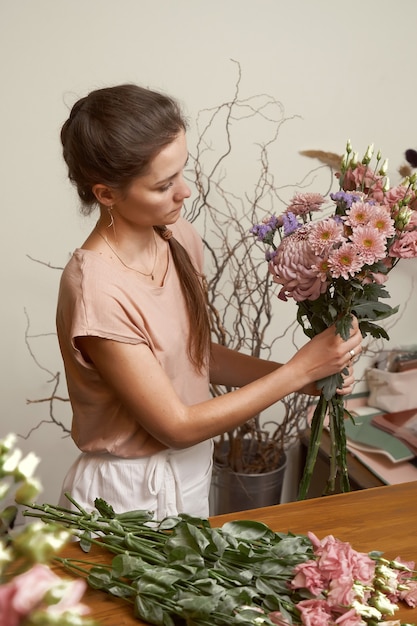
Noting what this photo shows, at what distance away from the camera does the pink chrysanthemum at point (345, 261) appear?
1139 millimetres

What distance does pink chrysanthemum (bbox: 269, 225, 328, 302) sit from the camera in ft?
3.95

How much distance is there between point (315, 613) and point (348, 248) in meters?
0.54

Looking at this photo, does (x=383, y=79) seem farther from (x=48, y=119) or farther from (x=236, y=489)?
(x=236, y=489)

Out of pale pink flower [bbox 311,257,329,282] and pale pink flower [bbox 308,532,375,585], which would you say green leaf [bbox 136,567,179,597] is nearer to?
pale pink flower [bbox 308,532,375,585]

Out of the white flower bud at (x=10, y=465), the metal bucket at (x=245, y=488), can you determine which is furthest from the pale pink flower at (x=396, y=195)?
the metal bucket at (x=245, y=488)

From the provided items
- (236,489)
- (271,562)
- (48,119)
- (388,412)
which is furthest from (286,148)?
(271,562)

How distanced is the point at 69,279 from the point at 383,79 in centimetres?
158

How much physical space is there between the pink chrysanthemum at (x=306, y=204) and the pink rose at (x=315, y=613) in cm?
68

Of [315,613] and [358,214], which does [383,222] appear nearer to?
[358,214]

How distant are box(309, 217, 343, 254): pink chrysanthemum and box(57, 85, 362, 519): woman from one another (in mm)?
229

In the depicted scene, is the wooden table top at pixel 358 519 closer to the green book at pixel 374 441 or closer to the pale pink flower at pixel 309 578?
the pale pink flower at pixel 309 578

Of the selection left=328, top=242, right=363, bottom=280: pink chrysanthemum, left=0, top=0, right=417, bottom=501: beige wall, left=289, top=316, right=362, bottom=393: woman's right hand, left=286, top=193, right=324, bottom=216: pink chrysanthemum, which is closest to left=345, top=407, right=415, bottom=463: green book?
left=0, top=0, right=417, bottom=501: beige wall

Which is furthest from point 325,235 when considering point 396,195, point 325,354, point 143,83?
point 143,83

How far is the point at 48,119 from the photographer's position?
223 centimetres
